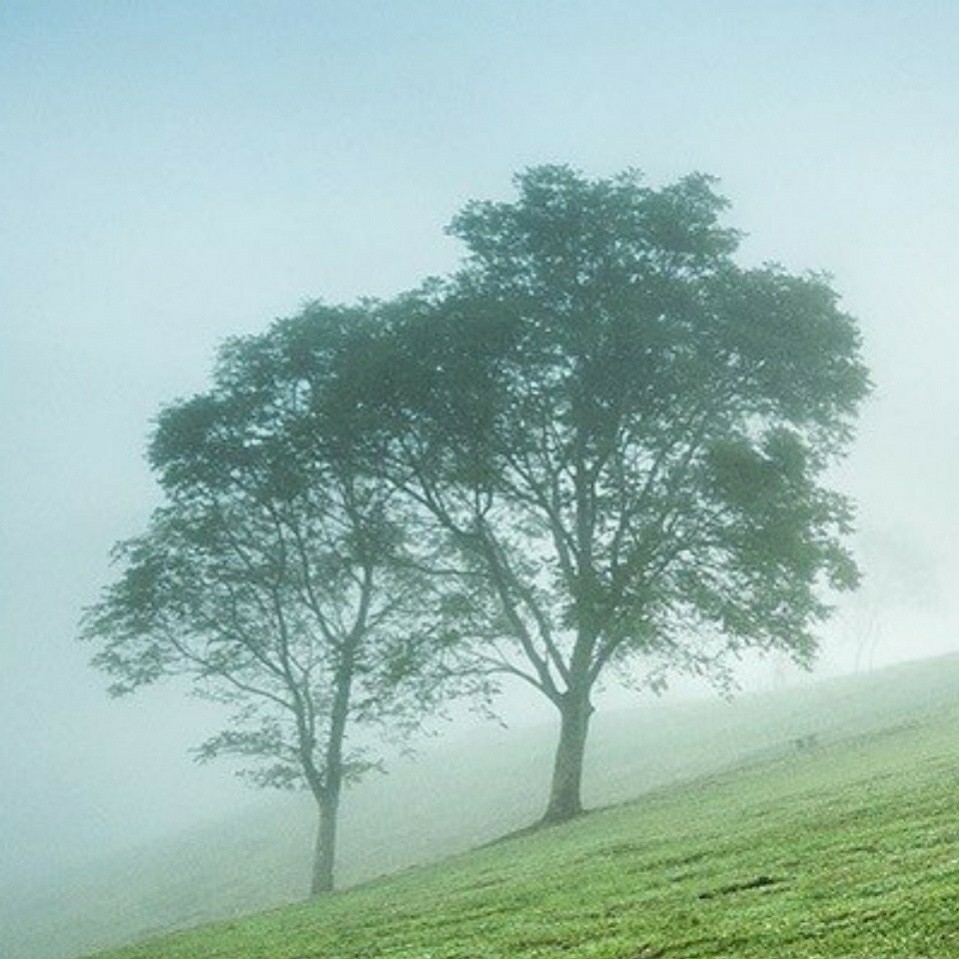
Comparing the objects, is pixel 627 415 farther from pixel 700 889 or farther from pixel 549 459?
pixel 700 889

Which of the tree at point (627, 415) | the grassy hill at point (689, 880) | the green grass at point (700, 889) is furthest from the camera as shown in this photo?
the tree at point (627, 415)

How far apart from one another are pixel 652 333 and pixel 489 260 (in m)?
7.73

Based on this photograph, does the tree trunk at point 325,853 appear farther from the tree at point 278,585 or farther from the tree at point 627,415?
the tree at point 627,415

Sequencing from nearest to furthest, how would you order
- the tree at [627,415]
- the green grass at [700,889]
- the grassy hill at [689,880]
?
the green grass at [700,889]
the grassy hill at [689,880]
the tree at [627,415]

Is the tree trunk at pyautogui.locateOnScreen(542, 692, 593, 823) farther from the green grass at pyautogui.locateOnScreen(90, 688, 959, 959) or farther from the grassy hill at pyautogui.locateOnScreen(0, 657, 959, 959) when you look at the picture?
the grassy hill at pyautogui.locateOnScreen(0, 657, 959, 959)

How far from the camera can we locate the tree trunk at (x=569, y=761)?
135ft

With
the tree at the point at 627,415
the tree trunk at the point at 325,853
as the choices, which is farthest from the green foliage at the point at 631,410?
the tree trunk at the point at 325,853

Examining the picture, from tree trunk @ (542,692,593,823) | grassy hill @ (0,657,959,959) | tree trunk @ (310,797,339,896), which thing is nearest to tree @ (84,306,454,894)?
tree trunk @ (310,797,339,896)

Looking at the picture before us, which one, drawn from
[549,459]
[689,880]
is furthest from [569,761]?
[689,880]

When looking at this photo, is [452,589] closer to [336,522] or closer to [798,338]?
[336,522]

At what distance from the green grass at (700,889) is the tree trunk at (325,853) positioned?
751 centimetres

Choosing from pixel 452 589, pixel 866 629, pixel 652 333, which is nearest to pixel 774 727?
pixel 452 589

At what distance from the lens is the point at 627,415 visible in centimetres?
4072

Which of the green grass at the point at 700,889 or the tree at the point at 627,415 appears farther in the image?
the tree at the point at 627,415
